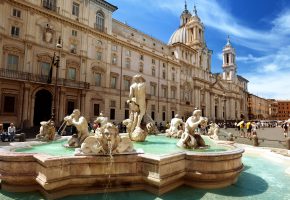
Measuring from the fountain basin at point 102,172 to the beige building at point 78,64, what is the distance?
932cm

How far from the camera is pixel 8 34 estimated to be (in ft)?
68.3

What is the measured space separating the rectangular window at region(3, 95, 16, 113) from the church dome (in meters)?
40.1

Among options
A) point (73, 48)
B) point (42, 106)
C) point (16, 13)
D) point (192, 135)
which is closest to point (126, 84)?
point (73, 48)

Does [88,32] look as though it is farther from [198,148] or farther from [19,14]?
[198,148]

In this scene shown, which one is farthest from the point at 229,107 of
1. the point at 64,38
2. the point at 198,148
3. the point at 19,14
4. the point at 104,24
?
the point at 198,148

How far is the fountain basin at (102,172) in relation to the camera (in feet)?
14.3

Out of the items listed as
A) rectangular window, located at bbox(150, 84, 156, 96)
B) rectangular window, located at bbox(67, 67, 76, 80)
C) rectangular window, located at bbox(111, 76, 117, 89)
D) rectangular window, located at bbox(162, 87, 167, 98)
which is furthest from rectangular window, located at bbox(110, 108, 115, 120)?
rectangular window, located at bbox(162, 87, 167, 98)

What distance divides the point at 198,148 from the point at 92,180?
346 cm

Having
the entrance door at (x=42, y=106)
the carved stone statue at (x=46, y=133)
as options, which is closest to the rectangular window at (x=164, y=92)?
the entrance door at (x=42, y=106)

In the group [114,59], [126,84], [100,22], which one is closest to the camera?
[100,22]

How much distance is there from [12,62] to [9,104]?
4.00m

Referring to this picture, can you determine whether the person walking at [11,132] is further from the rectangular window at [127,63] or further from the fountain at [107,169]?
the rectangular window at [127,63]

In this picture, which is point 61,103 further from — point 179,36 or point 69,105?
point 179,36

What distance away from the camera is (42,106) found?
23.4 meters
